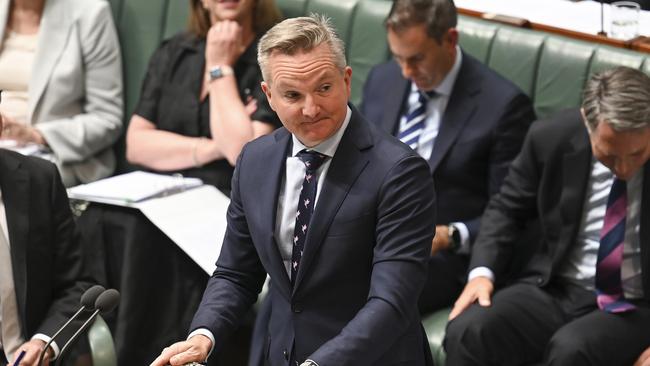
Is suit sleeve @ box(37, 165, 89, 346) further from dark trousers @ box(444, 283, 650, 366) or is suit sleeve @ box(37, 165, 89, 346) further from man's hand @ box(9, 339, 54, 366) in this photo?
dark trousers @ box(444, 283, 650, 366)

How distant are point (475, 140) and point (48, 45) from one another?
5.92ft

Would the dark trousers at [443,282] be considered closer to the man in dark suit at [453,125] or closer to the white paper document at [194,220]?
the man in dark suit at [453,125]

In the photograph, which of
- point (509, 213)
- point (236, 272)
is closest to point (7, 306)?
point (236, 272)

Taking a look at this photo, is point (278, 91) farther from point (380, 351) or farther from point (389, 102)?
point (389, 102)

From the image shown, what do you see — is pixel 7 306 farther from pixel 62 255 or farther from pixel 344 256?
pixel 344 256

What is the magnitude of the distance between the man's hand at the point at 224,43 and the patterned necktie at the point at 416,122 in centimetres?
73

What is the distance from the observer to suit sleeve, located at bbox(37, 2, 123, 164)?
185 inches

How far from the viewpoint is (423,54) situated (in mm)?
3920

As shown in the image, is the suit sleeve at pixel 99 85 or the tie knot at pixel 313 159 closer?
the tie knot at pixel 313 159

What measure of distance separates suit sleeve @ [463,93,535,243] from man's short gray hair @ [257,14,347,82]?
1.37m

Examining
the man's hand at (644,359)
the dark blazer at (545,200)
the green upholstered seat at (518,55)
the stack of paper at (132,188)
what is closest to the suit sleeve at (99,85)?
the stack of paper at (132,188)

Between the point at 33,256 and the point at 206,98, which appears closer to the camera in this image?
the point at 33,256

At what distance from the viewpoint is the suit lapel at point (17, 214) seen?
11.2 ft

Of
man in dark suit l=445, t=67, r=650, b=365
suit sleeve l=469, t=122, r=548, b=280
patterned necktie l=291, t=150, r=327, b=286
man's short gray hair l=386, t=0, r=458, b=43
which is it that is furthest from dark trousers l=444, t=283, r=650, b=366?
patterned necktie l=291, t=150, r=327, b=286
